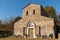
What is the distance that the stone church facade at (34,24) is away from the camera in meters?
32.7

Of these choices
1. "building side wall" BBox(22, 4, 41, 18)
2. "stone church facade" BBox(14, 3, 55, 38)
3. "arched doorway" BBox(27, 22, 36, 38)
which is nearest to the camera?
"stone church facade" BBox(14, 3, 55, 38)

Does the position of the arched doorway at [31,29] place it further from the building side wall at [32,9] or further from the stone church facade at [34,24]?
the building side wall at [32,9]

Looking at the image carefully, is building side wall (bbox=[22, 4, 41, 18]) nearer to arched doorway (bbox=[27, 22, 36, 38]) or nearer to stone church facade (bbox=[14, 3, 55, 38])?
stone church facade (bbox=[14, 3, 55, 38])

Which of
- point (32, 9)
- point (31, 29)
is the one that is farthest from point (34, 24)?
point (32, 9)

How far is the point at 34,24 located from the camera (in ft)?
113

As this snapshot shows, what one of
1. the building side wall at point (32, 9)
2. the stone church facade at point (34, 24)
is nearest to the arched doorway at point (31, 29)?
the stone church facade at point (34, 24)

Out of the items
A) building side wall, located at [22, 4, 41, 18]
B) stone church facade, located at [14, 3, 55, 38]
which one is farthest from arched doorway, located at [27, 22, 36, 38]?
building side wall, located at [22, 4, 41, 18]

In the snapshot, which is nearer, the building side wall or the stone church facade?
the stone church facade

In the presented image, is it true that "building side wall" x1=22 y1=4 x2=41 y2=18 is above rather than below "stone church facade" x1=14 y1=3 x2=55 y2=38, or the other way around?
above

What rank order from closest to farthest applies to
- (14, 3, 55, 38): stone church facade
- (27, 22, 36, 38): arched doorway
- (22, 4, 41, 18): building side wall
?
(14, 3, 55, 38): stone church facade, (27, 22, 36, 38): arched doorway, (22, 4, 41, 18): building side wall

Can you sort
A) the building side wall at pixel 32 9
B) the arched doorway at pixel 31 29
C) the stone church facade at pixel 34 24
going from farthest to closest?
the building side wall at pixel 32 9 < the arched doorway at pixel 31 29 < the stone church facade at pixel 34 24

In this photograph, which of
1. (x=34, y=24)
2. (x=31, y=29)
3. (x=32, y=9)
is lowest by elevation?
(x=31, y=29)

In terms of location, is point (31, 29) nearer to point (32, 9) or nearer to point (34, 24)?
point (34, 24)

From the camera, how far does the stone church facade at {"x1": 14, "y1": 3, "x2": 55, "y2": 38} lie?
3266 centimetres
